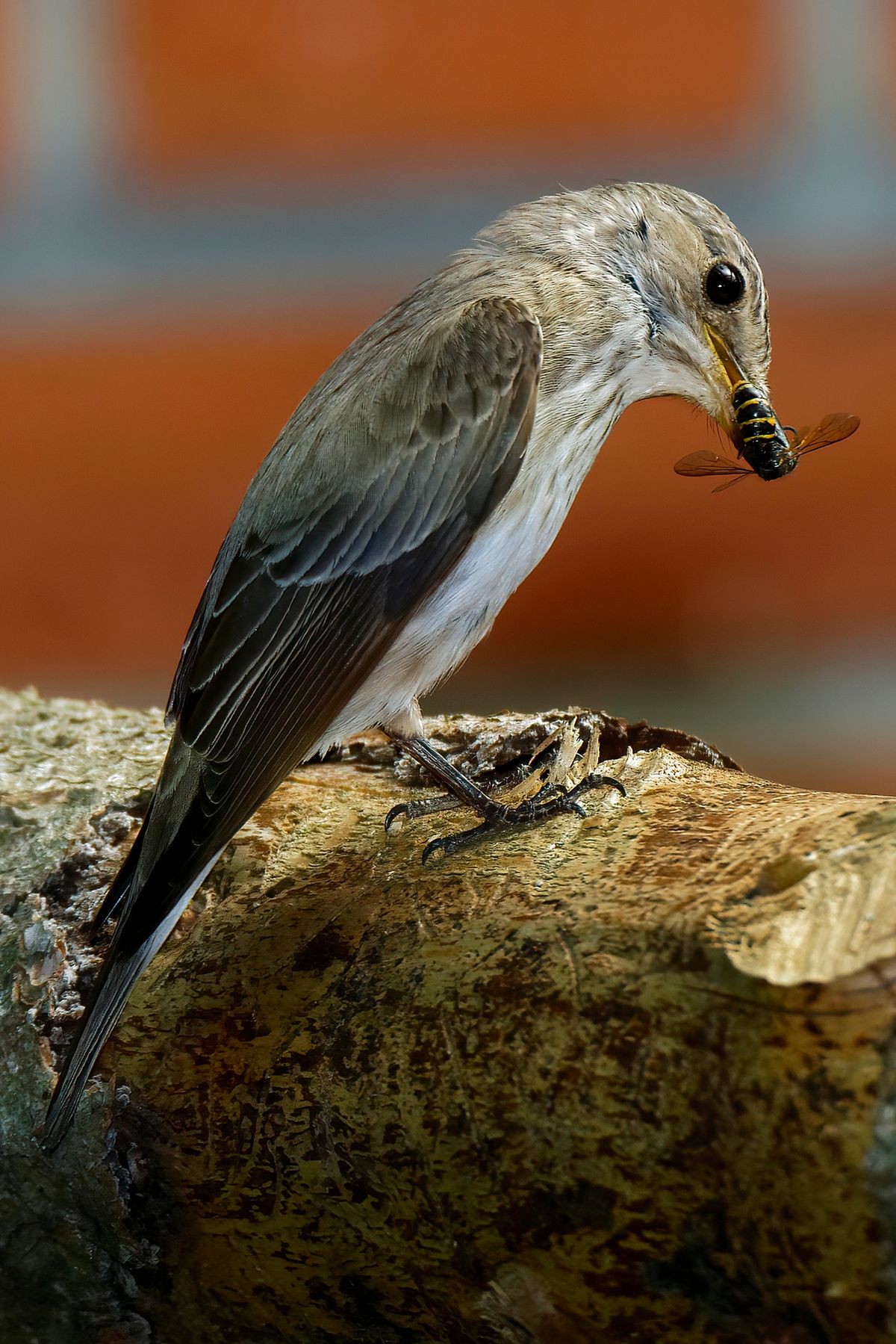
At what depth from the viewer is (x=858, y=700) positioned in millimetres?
1660

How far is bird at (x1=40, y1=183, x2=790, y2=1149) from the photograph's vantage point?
1.00 metres

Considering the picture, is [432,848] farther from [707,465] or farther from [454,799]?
[707,465]

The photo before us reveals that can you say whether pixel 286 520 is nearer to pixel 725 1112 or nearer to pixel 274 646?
pixel 274 646

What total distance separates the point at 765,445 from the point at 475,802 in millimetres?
404

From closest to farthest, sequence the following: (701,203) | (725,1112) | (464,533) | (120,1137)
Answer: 1. (725,1112)
2. (120,1137)
3. (464,533)
4. (701,203)

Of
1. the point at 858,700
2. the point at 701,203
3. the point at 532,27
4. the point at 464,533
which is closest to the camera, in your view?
the point at 464,533

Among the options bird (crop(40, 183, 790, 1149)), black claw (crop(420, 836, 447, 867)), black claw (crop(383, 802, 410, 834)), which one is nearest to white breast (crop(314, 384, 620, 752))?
bird (crop(40, 183, 790, 1149))

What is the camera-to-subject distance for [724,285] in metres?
1.17

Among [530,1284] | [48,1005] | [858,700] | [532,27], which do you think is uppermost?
[532,27]

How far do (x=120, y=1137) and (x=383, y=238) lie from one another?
111 cm

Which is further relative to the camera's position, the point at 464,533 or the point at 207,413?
the point at 207,413

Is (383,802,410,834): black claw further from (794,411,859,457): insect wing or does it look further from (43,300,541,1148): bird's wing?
(794,411,859,457): insect wing

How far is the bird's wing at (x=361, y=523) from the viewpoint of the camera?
1.02 m

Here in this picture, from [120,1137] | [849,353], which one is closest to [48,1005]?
[120,1137]
